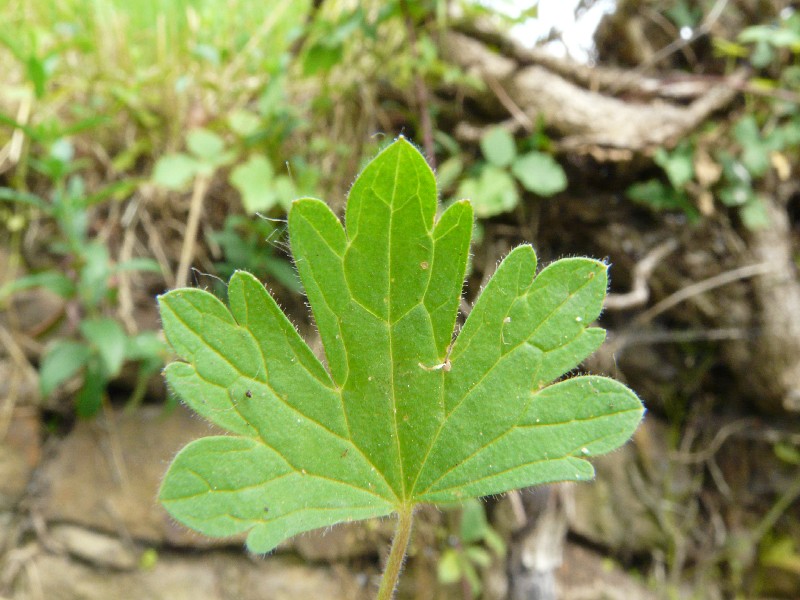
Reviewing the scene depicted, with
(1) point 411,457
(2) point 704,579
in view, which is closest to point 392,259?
(1) point 411,457

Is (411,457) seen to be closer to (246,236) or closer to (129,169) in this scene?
(246,236)

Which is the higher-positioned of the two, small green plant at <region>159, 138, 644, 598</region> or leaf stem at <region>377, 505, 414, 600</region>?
small green plant at <region>159, 138, 644, 598</region>

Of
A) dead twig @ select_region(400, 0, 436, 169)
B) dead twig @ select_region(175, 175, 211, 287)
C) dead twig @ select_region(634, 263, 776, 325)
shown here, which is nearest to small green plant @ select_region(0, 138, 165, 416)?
dead twig @ select_region(175, 175, 211, 287)

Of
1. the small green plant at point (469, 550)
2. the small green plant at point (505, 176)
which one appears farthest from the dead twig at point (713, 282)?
the small green plant at point (469, 550)

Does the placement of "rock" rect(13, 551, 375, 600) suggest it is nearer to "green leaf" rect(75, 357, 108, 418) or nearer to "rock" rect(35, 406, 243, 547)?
"rock" rect(35, 406, 243, 547)

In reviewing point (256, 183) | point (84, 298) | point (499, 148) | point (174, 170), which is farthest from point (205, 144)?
point (499, 148)

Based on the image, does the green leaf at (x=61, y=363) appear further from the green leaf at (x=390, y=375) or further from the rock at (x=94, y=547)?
the green leaf at (x=390, y=375)

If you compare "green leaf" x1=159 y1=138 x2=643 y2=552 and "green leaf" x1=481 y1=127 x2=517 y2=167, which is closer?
"green leaf" x1=159 y1=138 x2=643 y2=552
